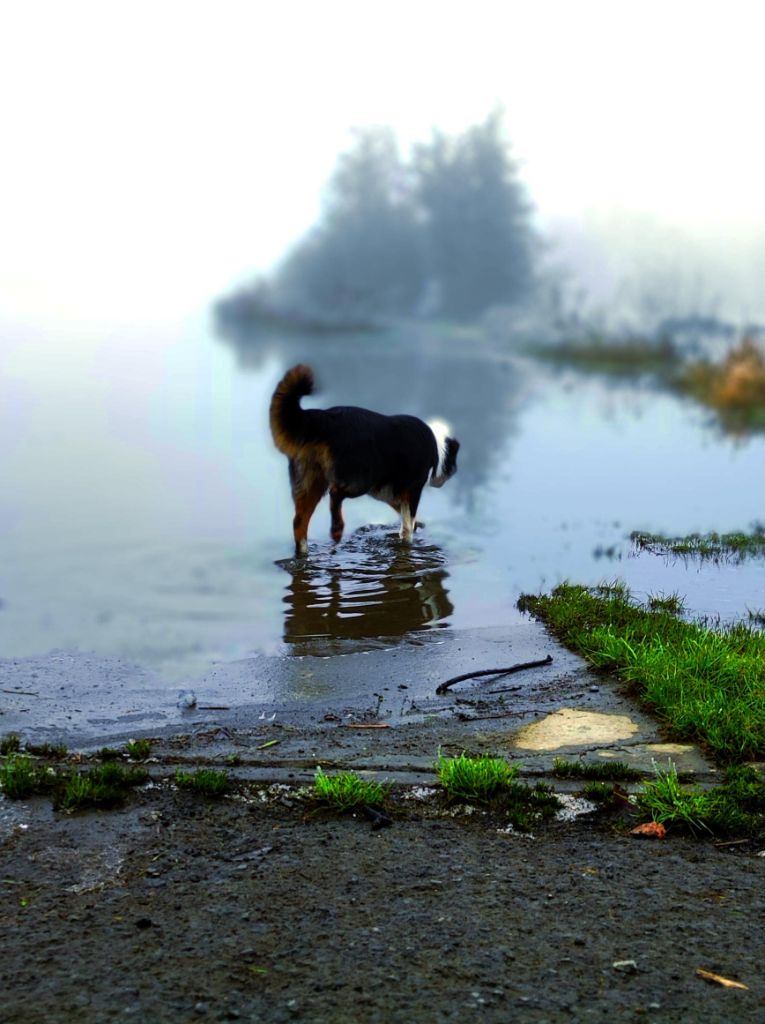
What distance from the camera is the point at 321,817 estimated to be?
3.85 metres

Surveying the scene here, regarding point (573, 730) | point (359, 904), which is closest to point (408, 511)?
point (573, 730)

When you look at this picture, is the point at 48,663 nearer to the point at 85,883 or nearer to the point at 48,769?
the point at 48,769

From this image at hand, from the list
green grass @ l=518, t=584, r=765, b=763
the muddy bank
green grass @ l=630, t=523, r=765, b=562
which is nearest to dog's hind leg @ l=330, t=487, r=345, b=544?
green grass @ l=518, t=584, r=765, b=763

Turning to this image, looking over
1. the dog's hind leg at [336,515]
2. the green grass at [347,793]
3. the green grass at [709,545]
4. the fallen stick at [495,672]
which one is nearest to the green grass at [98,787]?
the green grass at [347,793]

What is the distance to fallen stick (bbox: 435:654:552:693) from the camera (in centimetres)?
543

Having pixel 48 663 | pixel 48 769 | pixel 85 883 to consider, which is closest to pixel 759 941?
pixel 85 883

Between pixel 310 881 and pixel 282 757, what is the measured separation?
99 cm

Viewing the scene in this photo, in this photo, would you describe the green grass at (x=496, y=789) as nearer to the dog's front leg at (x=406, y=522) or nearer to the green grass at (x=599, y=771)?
the green grass at (x=599, y=771)

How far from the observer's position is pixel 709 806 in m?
3.89

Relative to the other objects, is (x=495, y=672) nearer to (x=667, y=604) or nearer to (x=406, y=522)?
(x=667, y=604)

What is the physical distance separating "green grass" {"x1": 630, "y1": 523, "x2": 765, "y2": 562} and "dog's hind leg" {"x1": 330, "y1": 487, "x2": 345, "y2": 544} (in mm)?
2673

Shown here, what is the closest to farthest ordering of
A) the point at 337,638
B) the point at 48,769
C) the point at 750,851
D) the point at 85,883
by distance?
the point at 85,883
the point at 750,851
the point at 48,769
the point at 337,638

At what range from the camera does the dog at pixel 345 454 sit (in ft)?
26.0

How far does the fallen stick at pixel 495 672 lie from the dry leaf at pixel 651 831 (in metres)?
1.73
